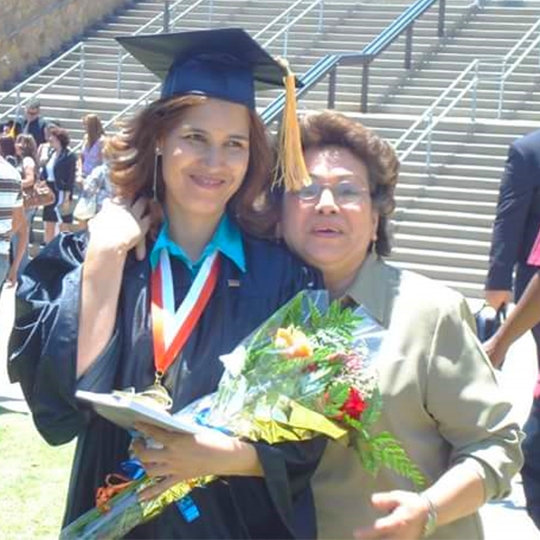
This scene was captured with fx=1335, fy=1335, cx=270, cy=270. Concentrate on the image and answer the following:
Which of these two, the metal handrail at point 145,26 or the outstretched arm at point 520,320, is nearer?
the outstretched arm at point 520,320

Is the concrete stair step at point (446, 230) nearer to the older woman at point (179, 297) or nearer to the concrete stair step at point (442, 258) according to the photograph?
the concrete stair step at point (442, 258)

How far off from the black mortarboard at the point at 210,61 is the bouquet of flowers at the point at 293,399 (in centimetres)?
54

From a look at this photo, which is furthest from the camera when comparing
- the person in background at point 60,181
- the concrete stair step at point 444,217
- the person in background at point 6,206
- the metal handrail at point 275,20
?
the metal handrail at point 275,20

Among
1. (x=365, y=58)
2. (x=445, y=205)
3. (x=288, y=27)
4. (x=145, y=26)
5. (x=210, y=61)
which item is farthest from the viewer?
(x=145, y=26)

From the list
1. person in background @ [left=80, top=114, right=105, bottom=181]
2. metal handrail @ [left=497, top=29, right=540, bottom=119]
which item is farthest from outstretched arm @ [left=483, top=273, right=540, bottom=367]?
metal handrail @ [left=497, top=29, right=540, bottom=119]

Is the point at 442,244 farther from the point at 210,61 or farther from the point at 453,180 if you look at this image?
the point at 210,61

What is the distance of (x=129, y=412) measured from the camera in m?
2.59

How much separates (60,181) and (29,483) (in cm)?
983

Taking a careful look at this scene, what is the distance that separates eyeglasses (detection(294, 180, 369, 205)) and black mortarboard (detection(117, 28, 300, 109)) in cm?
24

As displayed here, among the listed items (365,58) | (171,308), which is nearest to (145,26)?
(365,58)

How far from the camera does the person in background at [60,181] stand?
15.8 meters

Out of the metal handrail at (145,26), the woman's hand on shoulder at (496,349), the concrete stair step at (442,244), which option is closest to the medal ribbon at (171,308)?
the woman's hand on shoulder at (496,349)

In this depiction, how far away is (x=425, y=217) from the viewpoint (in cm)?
1508

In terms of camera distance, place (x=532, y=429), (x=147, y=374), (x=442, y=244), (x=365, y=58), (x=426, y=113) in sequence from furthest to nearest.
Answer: (x=365, y=58)
(x=426, y=113)
(x=442, y=244)
(x=532, y=429)
(x=147, y=374)
